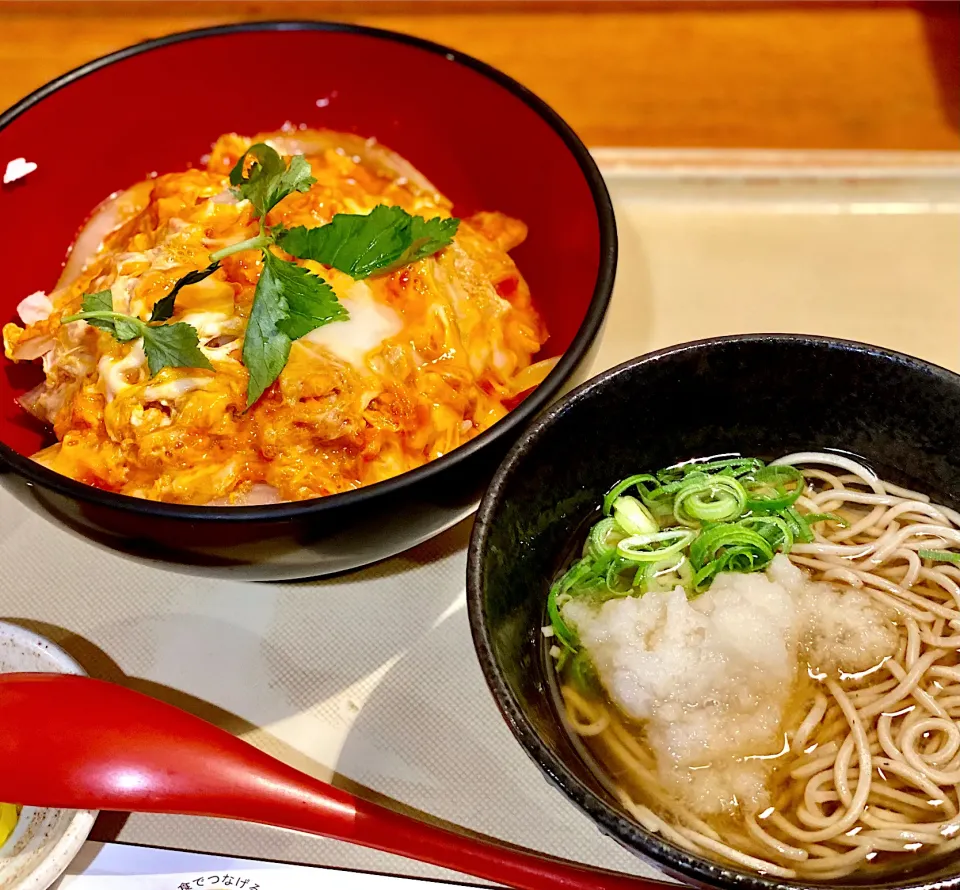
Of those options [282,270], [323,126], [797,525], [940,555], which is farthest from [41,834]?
[323,126]

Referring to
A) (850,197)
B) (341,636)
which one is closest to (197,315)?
(341,636)

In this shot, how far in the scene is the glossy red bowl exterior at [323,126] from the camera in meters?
1.02

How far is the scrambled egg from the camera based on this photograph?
3.51 feet

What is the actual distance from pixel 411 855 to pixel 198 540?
38cm

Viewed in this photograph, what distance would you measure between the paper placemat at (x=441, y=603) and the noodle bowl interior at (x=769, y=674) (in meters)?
0.15

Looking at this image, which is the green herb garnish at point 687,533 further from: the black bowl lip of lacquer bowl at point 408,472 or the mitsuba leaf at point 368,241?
the mitsuba leaf at point 368,241

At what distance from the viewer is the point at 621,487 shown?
107 cm

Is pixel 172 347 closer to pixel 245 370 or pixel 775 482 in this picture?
pixel 245 370

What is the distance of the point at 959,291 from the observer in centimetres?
152

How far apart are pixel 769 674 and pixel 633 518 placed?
22 centimetres

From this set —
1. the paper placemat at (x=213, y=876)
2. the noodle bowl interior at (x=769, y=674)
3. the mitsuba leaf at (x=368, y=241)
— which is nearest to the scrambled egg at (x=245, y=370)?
the mitsuba leaf at (x=368, y=241)

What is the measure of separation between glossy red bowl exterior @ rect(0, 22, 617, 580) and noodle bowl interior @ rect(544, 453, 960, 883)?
213 mm

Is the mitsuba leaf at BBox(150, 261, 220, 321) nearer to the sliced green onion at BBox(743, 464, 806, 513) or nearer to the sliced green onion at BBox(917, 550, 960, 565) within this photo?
the sliced green onion at BBox(743, 464, 806, 513)

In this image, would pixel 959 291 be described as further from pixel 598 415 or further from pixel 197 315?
pixel 197 315
